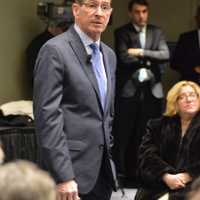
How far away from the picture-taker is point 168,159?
3.94 meters

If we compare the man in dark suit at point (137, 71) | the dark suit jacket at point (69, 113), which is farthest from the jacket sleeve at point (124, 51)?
the dark suit jacket at point (69, 113)

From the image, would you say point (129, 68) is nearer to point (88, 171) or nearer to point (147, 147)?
point (147, 147)

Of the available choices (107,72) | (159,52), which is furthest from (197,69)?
(107,72)

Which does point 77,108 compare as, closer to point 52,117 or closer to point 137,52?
point 52,117

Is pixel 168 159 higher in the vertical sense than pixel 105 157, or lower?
lower

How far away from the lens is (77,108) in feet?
8.26

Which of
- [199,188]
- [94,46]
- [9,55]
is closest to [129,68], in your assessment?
[9,55]

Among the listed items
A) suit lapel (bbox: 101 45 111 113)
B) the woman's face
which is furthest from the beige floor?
suit lapel (bbox: 101 45 111 113)

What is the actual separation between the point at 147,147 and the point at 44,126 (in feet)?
5.47

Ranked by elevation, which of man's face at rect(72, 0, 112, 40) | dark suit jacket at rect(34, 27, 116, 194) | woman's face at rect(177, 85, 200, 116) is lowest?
woman's face at rect(177, 85, 200, 116)

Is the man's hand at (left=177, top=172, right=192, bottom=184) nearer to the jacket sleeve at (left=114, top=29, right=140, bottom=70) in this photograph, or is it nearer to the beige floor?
the beige floor

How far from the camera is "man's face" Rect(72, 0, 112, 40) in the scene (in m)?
2.54

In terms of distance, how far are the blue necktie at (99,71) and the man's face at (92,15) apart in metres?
0.06

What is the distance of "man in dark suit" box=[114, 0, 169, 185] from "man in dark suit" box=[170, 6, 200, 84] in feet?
0.59
